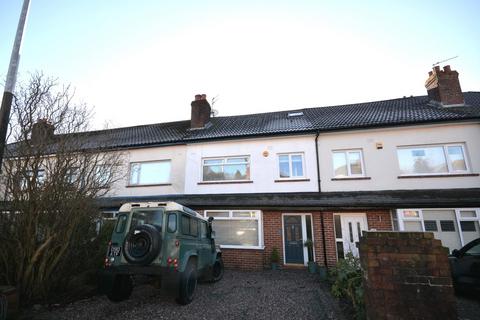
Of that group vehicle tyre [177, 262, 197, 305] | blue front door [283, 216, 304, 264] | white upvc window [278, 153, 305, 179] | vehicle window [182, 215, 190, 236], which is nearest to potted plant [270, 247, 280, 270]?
blue front door [283, 216, 304, 264]

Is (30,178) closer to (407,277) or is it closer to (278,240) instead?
(407,277)

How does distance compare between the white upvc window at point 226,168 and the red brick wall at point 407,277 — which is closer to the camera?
the red brick wall at point 407,277

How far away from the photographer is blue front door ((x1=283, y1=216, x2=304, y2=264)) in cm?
1015

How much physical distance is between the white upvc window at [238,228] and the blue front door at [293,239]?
47.1 inches

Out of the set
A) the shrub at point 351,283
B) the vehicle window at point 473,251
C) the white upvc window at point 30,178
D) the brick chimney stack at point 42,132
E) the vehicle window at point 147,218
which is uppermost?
the brick chimney stack at point 42,132

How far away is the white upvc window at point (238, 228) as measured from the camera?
34.0 ft

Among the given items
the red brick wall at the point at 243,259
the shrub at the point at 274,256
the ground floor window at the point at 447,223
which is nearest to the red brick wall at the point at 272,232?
the shrub at the point at 274,256

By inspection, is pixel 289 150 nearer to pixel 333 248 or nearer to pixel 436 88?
pixel 333 248

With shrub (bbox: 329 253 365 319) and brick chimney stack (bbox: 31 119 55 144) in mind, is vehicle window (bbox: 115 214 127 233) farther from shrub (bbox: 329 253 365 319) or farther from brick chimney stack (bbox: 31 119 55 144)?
shrub (bbox: 329 253 365 319)

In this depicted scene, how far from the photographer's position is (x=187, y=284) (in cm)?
526

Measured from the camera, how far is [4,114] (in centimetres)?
Result: 440

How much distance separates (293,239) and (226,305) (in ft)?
18.5

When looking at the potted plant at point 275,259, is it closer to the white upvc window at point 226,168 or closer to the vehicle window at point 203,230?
the white upvc window at point 226,168

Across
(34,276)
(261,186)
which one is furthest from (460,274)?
(34,276)
